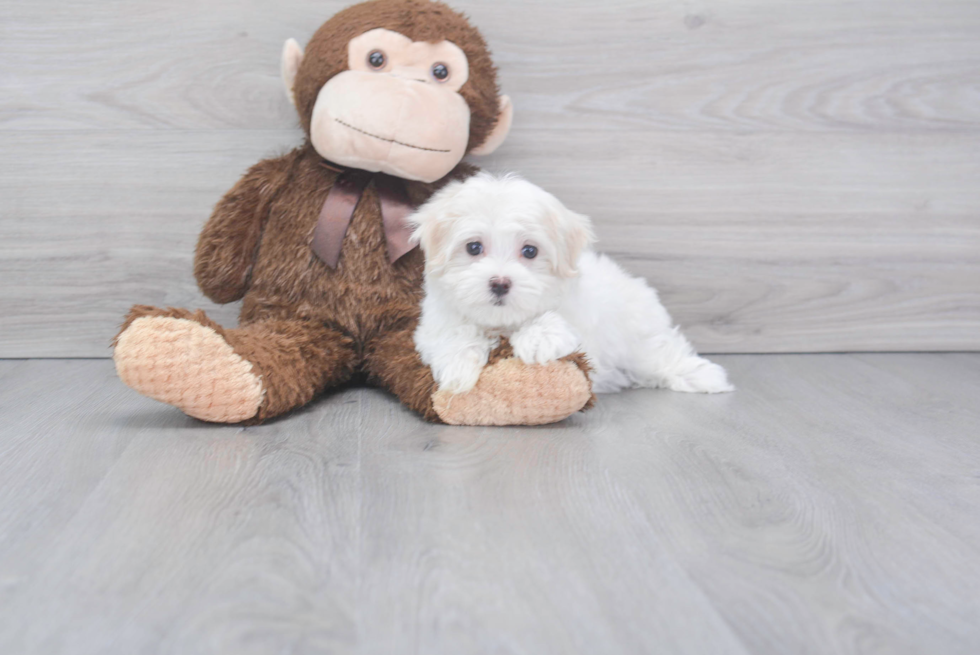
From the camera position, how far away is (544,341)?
1160mm

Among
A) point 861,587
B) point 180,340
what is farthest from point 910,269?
point 180,340

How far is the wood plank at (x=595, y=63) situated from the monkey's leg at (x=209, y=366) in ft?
1.91

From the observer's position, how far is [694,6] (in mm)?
1641

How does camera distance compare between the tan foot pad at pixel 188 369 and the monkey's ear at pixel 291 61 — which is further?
the monkey's ear at pixel 291 61

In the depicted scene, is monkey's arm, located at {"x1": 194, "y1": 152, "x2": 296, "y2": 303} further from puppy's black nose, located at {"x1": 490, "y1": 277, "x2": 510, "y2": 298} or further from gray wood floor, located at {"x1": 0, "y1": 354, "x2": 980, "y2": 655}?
puppy's black nose, located at {"x1": 490, "y1": 277, "x2": 510, "y2": 298}

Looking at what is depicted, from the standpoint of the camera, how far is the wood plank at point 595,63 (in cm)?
155

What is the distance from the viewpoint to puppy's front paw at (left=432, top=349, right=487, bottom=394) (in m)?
1.17

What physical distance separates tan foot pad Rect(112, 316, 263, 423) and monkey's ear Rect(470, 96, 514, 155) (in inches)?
24.1

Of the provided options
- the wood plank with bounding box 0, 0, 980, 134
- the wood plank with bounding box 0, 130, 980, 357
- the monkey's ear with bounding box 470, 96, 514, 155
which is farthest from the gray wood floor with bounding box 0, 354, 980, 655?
the wood plank with bounding box 0, 0, 980, 134

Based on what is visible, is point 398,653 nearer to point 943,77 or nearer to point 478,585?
point 478,585

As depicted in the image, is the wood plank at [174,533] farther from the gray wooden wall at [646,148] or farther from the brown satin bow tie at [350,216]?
the gray wooden wall at [646,148]

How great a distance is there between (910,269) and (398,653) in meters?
1.57

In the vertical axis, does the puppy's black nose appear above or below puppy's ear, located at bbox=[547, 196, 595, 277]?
below

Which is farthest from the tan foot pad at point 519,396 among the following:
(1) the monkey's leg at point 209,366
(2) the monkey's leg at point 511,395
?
(1) the monkey's leg at point 209,366
